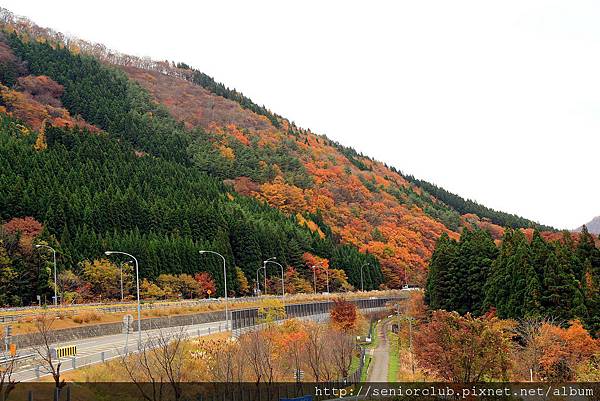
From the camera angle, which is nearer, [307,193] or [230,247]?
[230,247]

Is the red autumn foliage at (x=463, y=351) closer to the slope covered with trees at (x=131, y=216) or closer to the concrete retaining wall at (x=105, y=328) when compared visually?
the concrete retaining wall at (x=105, y=328)

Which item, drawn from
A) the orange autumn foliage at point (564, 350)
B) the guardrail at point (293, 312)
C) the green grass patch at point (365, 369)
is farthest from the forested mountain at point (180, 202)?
the orange autumn foliage at point (564, 350)

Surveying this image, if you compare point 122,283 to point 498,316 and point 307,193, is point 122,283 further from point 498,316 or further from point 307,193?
point 307,193

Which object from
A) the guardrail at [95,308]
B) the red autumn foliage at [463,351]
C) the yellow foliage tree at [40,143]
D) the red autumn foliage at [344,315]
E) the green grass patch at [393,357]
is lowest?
the green grass patch at [393,357]

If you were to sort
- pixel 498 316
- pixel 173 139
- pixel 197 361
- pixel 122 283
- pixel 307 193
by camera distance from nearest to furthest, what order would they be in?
pixel 197 361, pixel 498 316, pixel 122 283, pixel 307 193, pixel 173 139

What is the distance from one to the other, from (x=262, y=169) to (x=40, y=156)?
7375 cm

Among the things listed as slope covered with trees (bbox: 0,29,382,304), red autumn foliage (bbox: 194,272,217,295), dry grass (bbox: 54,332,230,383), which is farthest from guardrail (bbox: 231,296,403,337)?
red autumn foliage (bbox: 194,272,217,295)

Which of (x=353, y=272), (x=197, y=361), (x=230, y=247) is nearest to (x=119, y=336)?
(x=197, y=361)

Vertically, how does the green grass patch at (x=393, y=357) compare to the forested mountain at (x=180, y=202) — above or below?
below

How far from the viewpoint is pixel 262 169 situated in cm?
18412

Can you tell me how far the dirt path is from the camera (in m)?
55.7

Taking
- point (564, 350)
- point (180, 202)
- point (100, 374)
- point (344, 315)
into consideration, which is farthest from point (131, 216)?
point (100, 374)

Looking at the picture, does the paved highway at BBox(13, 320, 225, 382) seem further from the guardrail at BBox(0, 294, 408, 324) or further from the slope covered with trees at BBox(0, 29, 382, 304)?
the slope covered with trees at BBox(0, 29, 382, 304)

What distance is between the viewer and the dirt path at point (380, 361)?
183ft
